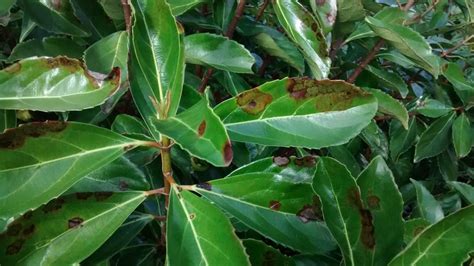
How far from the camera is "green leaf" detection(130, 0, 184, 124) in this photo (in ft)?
1.81

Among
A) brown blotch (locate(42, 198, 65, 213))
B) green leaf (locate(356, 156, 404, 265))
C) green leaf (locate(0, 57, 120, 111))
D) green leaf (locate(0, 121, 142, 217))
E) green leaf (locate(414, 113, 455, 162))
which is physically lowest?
green leaf (locate(414, 113, 455, 162))

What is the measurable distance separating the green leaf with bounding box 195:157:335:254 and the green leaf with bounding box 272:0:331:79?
6.8 inches

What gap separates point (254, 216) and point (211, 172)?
0.30 m

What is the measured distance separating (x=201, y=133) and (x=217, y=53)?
29cm

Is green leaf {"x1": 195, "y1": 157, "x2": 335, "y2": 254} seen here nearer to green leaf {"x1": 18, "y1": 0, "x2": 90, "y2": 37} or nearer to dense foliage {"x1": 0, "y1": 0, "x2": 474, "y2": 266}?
dense foliage {"x1": 0, "y1": 0, "x2": 474, "y2": 266}

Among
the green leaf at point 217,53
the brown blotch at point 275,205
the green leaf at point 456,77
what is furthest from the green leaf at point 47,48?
the green leaf at point 456,77

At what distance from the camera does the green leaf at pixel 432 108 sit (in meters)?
1.18

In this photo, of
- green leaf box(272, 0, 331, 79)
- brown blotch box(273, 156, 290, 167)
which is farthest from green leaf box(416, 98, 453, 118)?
brown blotch box(273, 156, 290, 167)

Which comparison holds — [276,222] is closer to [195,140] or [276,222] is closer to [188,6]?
[195,140]

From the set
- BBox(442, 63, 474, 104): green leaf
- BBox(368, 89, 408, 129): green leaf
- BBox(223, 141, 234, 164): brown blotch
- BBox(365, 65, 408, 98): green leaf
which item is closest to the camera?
BBox(223, 141, 234, 164): brown blotch

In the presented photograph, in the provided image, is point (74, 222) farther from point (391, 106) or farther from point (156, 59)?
point (391, 106)

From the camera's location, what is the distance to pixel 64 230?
0.52 meters

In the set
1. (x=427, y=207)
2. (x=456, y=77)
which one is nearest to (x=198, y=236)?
(x=427, y=207)

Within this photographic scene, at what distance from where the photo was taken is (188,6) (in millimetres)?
711
